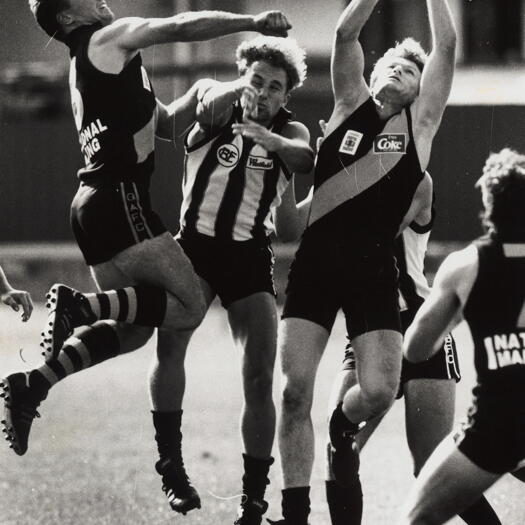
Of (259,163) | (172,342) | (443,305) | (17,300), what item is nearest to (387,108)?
(259,163)

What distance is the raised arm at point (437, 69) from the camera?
6223 millimetres

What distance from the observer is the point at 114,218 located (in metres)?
6.36

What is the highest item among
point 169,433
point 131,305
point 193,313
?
point 131,305

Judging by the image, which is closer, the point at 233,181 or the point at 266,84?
the point at 266,84

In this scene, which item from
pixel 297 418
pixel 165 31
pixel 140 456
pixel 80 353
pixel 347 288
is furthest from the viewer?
pixel 140 456

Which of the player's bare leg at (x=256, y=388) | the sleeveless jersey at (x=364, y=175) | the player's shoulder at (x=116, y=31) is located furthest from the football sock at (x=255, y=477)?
the player's shoulder at (x=116, y=31)

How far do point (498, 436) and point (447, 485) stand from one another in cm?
25

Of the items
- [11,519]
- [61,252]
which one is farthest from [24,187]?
[11,519]

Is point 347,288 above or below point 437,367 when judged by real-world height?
above

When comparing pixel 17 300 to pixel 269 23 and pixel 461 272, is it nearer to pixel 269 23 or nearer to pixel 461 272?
pixel 269 23

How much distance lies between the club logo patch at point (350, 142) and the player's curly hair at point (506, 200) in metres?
1.54

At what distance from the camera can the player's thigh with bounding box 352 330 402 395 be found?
6.07m

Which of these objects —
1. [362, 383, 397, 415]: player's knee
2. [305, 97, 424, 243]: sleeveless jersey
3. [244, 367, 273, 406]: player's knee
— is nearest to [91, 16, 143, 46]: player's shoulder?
[305, 97, 424, 243]: sleeveless jersey

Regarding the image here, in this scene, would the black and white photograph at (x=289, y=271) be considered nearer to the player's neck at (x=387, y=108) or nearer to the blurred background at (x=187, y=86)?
the player's neck at (x=387, y=108)
